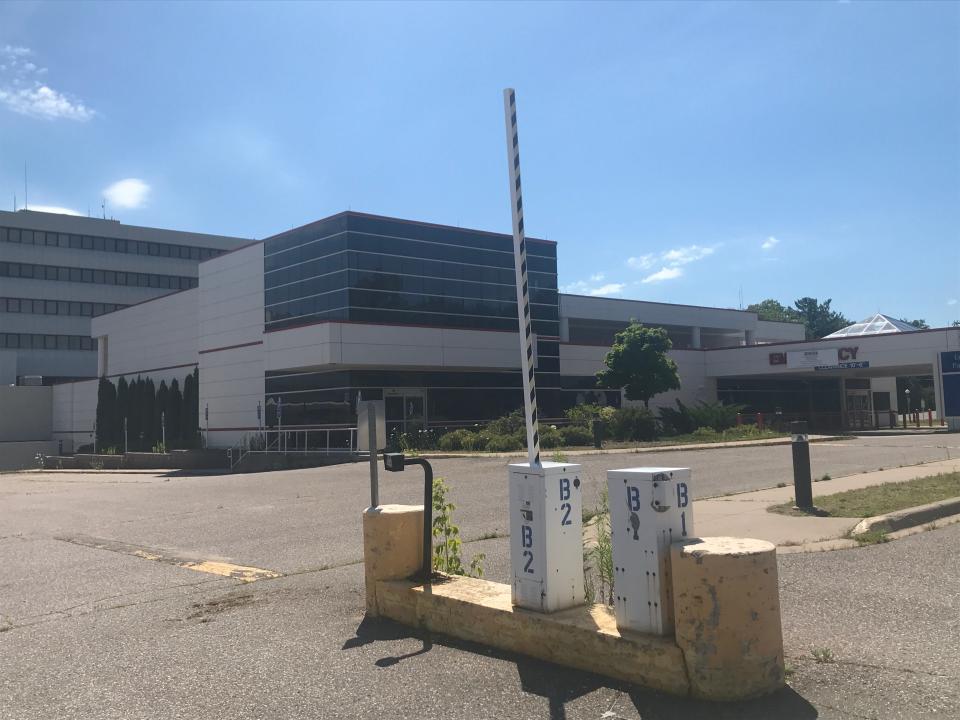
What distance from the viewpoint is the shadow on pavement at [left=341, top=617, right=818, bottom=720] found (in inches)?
172

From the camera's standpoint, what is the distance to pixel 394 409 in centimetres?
3597

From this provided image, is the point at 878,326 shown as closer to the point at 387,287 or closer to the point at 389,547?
the point at 387,287

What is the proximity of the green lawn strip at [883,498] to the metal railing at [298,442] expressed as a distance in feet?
68.4

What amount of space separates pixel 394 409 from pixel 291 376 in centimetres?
514

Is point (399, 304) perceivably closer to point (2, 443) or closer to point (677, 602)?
point (677, 602)

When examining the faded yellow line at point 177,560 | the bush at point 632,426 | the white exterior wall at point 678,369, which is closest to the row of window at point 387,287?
the white exterior wall at point 678,369

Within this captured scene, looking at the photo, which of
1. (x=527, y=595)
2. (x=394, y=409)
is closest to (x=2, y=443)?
(x=394, y=409)

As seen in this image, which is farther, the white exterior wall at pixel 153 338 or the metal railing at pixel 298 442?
the white exterior wall at pixel 153 338

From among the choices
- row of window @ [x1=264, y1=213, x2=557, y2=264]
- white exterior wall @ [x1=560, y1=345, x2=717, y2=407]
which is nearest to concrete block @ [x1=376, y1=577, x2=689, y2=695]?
row of window @ [x1=264, y1=213, x2=557, y2=264]

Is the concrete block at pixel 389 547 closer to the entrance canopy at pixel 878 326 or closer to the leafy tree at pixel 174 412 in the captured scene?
the leafy tree at pixel 174 412

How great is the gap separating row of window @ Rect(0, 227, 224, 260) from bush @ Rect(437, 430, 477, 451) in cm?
4961

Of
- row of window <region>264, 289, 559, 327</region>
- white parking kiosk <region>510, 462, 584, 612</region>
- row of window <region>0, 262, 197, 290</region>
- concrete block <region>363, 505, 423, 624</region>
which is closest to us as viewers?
white parking kiosk <region>510, 462, 584, 612</region>

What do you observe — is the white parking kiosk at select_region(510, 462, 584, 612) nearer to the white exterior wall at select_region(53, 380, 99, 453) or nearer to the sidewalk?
the sidewalk

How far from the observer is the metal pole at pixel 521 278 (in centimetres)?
588
